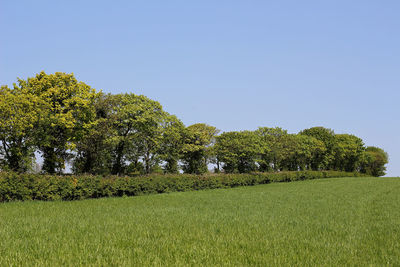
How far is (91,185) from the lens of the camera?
2386 cm

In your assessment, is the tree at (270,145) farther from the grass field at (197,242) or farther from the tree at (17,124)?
the grass field at (197,242)

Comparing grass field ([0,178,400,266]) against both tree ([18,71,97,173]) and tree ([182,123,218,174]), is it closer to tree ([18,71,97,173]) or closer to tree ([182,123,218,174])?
tree ([18,71,97,173])

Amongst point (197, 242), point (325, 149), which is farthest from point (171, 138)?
point (325, 149)

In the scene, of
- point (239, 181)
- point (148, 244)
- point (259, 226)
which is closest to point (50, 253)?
point (148, 244)

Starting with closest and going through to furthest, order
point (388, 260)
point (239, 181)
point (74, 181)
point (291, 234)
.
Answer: point (388, 260)
point (291, 234)
point (74, 181)
point (239, 181)

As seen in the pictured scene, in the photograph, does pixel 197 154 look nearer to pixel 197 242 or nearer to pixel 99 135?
pixel 99 135

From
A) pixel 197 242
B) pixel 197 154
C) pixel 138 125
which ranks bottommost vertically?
pixel 197 242

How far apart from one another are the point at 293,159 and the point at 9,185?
60.7 m

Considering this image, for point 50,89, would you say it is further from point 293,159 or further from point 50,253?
point 293,159

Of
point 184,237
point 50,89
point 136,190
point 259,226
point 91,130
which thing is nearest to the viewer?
point 184,237

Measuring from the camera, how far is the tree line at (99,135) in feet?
101

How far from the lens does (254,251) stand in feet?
24.4

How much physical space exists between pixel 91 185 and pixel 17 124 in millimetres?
10787

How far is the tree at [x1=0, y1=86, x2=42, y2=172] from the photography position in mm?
27828
